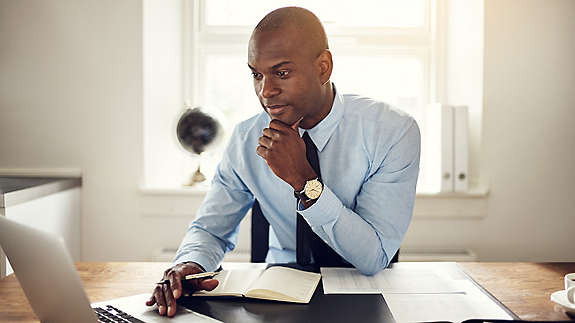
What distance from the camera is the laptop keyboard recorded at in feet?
3.27

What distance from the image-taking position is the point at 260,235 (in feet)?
5.39

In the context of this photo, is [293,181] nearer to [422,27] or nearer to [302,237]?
[302,237]

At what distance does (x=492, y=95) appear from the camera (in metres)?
2.49

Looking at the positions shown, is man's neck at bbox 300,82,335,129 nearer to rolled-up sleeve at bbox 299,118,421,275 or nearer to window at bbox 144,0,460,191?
rolled-up sleeve at bbox 299,118,421,275

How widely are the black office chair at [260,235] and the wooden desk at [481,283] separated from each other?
0.99 ft

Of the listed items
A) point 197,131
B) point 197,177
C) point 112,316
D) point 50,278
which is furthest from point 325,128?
point 197,177

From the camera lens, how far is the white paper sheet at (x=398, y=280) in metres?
1.19

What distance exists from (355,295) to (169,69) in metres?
1.93

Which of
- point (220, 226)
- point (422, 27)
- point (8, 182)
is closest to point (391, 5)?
point (422, 27)

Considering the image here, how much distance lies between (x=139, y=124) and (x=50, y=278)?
69.5 inches

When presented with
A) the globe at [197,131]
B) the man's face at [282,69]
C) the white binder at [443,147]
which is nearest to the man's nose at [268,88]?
the man's face at [282,69]

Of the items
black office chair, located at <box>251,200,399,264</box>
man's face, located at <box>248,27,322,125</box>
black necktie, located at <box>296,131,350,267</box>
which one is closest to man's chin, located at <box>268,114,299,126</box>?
man's face, located at <box>248,27,322,125</box>

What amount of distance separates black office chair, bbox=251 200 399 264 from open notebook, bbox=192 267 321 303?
31 cm

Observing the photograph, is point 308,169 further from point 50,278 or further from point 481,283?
point 50,278
